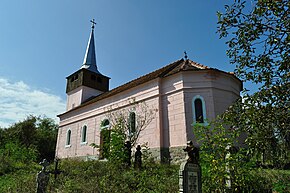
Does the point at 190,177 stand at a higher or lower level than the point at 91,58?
lower

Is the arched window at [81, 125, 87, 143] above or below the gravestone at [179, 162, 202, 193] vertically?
above

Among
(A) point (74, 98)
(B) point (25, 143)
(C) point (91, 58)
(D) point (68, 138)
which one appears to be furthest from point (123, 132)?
(B) point (25, 143)

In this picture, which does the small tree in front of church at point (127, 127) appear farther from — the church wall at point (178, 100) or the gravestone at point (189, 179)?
the gravestone at point (189, 179)

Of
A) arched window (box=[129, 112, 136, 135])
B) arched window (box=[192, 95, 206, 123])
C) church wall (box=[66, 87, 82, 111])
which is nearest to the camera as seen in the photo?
arched window (box=[129, 112, 136, 135])

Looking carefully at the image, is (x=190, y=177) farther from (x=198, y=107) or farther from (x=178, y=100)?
(x=178, y=100)

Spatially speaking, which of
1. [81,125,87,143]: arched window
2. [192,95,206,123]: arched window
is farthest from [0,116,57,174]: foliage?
[192,95,206,123]: arched window

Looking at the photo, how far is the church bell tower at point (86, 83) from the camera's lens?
93.9ft

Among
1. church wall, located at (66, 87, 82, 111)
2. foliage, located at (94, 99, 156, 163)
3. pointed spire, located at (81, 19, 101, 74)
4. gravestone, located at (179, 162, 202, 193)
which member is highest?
pointed spire, located at (81, 19, 101, 74)

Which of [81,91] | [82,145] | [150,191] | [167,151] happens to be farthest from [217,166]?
[81,91]

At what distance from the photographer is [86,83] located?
28891 mm

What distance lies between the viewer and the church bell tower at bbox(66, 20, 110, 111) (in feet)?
93.9

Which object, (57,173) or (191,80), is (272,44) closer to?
(57,173)

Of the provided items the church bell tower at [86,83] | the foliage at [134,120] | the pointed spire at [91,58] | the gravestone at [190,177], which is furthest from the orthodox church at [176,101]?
the pointed spire at [91,58]

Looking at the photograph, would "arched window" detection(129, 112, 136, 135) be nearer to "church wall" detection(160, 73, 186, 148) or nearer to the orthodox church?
the orthodox church
